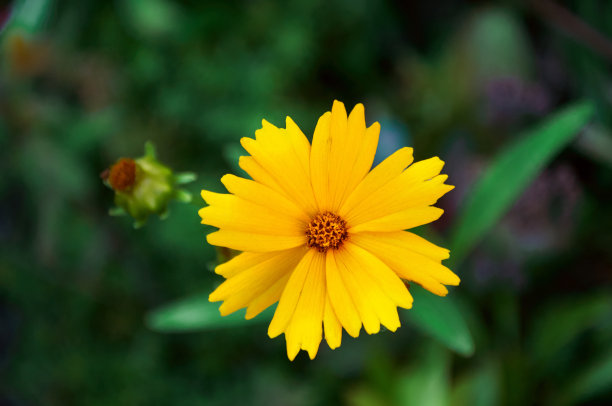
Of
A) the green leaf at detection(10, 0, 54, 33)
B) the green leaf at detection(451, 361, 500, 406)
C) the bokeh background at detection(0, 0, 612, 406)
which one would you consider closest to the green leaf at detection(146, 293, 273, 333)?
the bokeh background at detection(0, 0, 612, 406)

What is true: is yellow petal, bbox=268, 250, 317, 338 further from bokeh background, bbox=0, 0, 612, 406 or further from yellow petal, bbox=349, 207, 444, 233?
bokeh background, bbox=0, 0, 612, 406

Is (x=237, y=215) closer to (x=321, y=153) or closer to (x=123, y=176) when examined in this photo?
(x=321, y=153)

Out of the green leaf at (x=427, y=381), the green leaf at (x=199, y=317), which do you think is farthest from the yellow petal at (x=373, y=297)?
the green leaf at (x=427, y=381)

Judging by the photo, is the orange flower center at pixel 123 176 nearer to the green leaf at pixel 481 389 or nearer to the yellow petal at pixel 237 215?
the yellow petal at pixel 237 215

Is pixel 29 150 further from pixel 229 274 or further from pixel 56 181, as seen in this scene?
pixel 229 274

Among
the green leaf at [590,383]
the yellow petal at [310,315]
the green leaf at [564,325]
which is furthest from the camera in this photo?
the green leaf at [564,325]

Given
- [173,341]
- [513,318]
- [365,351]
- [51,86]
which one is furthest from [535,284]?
[51,86]

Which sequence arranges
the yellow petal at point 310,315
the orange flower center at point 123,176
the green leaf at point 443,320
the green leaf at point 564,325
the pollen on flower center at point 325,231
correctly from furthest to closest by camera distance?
1. the green leaf at point 564,325
2. the green leaf at point 443,320
3. the orange flower center at point 123,176
4. the pollen on flower center at point 325,231
5. the yellow petal at point 310,315
